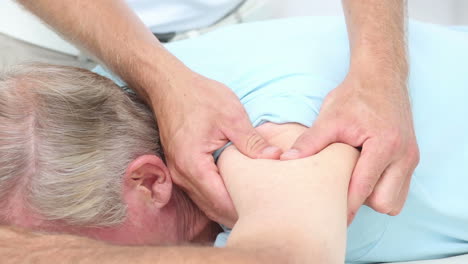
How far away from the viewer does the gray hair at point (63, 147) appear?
3.78 feet

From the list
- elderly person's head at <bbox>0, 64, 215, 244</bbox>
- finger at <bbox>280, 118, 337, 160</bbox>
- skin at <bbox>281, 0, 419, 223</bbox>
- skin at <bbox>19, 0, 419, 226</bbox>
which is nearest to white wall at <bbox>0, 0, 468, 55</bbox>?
Result: skin at <bbox>19, 0, 419, 226</bbox>

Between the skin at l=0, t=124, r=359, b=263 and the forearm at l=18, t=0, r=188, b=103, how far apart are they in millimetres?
228

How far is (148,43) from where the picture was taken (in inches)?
52.3

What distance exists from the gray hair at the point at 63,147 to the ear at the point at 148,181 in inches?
0.7

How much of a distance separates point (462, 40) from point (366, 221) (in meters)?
0.46

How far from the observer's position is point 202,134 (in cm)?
117

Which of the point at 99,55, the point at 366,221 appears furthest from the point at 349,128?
the point at 99,55

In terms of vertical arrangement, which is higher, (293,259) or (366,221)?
(293,259)

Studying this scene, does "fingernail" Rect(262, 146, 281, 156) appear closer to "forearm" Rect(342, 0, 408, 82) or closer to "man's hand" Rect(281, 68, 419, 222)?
"man's hand" Rect(281, 68, 419, 222)

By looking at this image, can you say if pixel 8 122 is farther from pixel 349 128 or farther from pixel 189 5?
pixel 189 5

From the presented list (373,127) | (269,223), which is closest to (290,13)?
(373,127)

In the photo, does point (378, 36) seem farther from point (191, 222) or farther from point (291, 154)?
point (191, 222)

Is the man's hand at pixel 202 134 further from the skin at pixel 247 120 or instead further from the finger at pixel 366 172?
the finger at pixel 366 172

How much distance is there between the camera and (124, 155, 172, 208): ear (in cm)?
122
